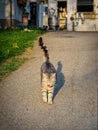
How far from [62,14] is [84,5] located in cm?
220

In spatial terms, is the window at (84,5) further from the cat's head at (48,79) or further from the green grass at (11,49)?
the cat's head at (48,79)

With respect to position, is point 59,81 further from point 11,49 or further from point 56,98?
point 11,49

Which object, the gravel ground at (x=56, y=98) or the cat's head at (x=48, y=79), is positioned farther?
the cat's head at (x=48, y=79)

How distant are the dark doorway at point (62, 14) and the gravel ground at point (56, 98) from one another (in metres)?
19.3

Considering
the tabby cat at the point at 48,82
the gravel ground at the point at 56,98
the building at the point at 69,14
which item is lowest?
the gravel ground at the point at 56,98

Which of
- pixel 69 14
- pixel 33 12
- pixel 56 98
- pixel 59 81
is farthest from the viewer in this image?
pixel 33 12

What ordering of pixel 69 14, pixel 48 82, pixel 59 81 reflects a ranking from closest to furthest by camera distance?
1. pixel 48 82
2. pixel 59 81
3. pixel 69 14

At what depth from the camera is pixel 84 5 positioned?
102 ft

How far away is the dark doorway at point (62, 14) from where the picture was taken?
105 ft

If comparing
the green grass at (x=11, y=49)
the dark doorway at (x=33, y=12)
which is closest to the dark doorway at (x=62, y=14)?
the dark doorway at (x=33, y=12)

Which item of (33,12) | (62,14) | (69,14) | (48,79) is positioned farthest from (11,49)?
(33,12)

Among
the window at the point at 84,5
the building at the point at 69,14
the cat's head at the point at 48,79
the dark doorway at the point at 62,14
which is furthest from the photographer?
the dark doorway at the point at 62,14

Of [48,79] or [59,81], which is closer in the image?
[48,79]

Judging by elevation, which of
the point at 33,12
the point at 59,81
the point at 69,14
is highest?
the point at 33,12
